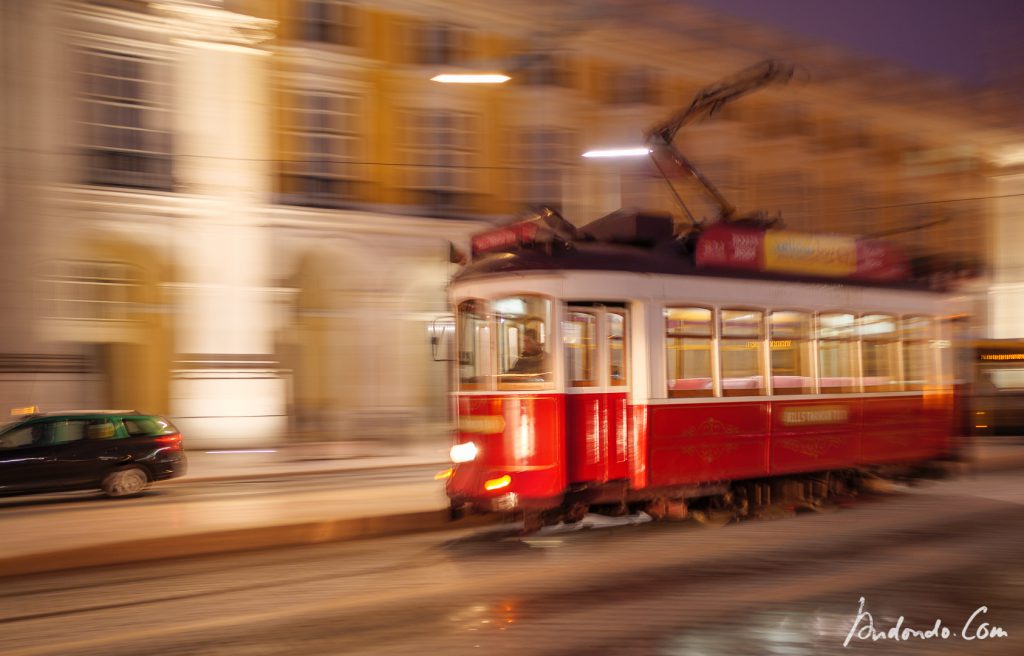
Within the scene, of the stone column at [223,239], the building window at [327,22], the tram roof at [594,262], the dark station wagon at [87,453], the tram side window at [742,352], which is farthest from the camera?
the building window at [327,22]

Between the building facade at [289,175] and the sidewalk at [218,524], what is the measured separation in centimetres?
846

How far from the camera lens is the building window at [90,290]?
22391 mm

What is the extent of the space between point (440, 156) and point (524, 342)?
18.6 meters

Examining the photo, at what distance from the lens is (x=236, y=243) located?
24484 mm

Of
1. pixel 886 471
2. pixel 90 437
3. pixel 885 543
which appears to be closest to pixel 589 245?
pixel 885 543

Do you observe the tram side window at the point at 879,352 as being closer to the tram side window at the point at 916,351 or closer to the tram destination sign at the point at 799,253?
the tram side window at the point at 916,351

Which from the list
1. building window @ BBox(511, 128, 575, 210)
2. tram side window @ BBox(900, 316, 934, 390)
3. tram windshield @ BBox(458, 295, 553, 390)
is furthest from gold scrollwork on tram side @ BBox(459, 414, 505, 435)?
building window @ BBox(511, 128, 575, 210)

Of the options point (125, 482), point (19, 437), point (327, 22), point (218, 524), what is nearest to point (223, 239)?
point (327, 22)

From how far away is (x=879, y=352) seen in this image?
13031mm

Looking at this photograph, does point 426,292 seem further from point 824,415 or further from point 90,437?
point 824,415

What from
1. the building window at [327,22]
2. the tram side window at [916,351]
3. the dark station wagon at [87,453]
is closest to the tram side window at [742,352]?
the tram side window at [916,351]

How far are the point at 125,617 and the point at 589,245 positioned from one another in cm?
582

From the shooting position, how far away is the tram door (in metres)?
10.3

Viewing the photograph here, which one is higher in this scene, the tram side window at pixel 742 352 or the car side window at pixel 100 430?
the tram side window at pixel 742 352
